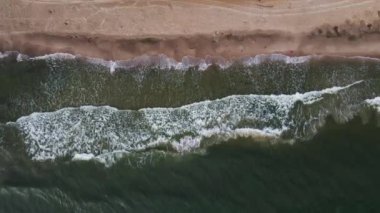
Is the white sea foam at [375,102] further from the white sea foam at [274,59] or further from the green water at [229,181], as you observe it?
the white sea foam at [274,59]

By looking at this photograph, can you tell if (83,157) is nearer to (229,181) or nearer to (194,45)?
(229,181)

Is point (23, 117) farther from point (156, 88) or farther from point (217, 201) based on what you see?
point (217, 201)

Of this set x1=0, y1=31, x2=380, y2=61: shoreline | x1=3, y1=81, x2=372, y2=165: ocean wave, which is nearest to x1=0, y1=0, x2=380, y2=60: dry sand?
x1=0, y1=31, x2=380, y2=61: shoreline

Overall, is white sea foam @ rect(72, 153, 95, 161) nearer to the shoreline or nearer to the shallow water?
the shallow water

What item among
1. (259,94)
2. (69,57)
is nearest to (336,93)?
(259,94)

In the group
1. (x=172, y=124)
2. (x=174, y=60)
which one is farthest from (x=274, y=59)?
(x=172, y=124)
